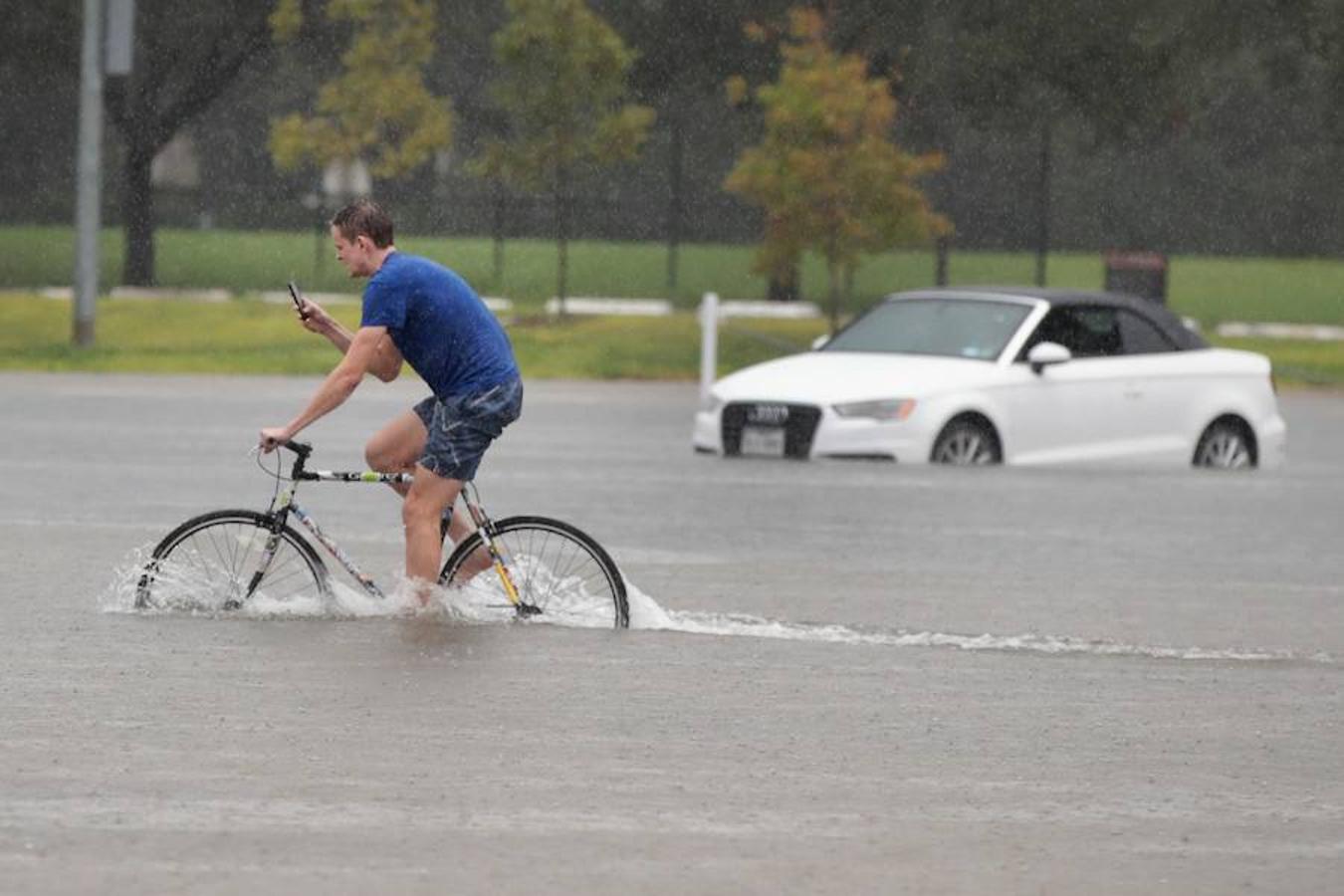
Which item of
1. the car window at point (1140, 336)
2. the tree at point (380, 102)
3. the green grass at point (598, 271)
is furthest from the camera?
the green grass at point (598, 271)

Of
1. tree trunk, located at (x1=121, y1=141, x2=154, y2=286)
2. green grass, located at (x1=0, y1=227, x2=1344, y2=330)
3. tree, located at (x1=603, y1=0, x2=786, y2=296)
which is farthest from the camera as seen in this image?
green grass, located at (x1=0, y1=227, x2=1344, y2=330)

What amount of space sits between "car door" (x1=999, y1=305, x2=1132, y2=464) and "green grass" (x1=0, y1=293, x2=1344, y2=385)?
39.5 ft

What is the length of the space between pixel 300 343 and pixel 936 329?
631 inches

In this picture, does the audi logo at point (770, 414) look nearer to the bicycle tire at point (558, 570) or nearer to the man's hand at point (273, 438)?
the bicycle tire at point (558, 570)

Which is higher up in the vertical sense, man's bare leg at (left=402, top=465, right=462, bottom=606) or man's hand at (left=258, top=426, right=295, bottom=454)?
man's hand at (left=258, top=426, right=295, bottom=454)

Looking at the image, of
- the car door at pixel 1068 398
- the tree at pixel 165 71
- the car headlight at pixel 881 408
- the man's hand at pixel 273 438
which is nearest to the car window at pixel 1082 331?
the car door at pixel 1068 398

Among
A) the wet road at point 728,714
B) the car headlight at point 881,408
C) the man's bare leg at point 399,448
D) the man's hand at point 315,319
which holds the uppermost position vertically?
the man's hand at point 315,319

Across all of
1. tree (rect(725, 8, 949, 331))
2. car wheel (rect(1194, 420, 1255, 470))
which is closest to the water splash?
car wheel (rect(1194, 420, 1255, 470))

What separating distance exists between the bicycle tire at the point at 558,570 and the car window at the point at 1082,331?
9.59m

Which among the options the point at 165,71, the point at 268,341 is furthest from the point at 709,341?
the point at 165,71

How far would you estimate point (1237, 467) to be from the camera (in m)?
21.8

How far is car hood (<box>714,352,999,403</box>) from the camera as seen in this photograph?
20703 millimetres

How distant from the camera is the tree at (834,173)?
1417 inches

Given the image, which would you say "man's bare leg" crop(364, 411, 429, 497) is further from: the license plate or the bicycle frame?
the license plate
